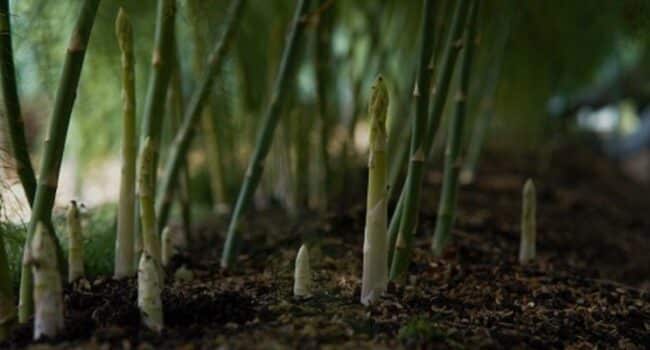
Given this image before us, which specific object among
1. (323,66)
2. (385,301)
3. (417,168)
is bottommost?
(385,301)

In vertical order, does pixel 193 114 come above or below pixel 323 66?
below

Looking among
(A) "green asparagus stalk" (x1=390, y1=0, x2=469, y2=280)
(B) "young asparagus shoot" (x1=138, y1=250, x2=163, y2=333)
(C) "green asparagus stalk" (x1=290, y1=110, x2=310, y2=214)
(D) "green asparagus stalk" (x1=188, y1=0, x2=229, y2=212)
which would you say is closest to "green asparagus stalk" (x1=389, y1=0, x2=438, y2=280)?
(A) "green asparagus stalk" (x1=390, y1=0, x2=469, y2=280)

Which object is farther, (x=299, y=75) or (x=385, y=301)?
(x=299, y=75)

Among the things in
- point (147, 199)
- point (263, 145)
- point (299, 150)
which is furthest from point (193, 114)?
point (299, 150)

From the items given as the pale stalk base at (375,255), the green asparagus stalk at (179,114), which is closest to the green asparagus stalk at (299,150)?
the green asparagus stalk at (179,114)

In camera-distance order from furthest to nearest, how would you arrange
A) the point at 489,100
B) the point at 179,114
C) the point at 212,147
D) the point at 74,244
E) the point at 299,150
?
1. the point at 489,100
2. the point at 212,147
3. the point at 299,150
4. the point at 179,114
5. the point at 74,244

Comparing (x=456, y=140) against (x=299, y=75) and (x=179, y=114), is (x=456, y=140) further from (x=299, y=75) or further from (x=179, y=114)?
(x=299, y=75)

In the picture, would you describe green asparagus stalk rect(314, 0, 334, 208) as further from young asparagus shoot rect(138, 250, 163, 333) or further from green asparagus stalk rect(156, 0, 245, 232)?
young asparagus shoot rect(138, 250, 163, 333)
